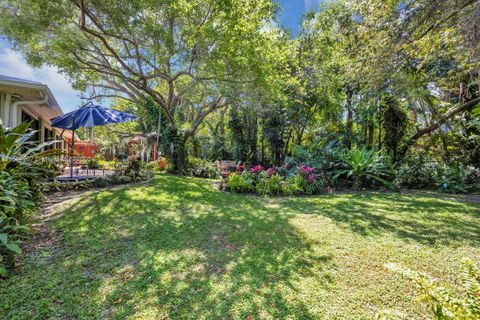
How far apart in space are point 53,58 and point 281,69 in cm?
915

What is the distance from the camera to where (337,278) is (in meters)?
2.60

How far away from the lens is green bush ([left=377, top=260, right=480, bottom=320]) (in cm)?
153

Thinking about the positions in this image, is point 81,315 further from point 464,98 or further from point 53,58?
point 464,98

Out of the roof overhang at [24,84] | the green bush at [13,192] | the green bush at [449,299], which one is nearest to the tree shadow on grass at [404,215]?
the green bush at [449,299]

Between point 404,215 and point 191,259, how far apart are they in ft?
14.7

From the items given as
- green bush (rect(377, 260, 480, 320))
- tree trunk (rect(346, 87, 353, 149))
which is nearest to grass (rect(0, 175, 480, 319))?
green bush (rect(377, 260, 480, 320))

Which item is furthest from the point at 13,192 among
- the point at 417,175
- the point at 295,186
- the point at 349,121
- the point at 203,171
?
the point at 349,121

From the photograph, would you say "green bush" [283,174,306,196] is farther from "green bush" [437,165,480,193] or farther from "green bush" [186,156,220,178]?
"green bush" [437,165,480,193]

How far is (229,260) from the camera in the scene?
9.74ft

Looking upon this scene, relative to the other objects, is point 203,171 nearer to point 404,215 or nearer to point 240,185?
point 240,185

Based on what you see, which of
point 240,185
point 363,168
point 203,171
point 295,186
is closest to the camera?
point 295,186

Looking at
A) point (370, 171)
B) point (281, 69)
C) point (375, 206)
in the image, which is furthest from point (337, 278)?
point (281, 69)

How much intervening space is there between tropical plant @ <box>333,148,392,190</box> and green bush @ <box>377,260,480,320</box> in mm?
6150

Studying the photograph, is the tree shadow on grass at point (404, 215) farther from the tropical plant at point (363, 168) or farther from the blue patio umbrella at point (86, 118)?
the blue patio umbrella at point (86, 118)
